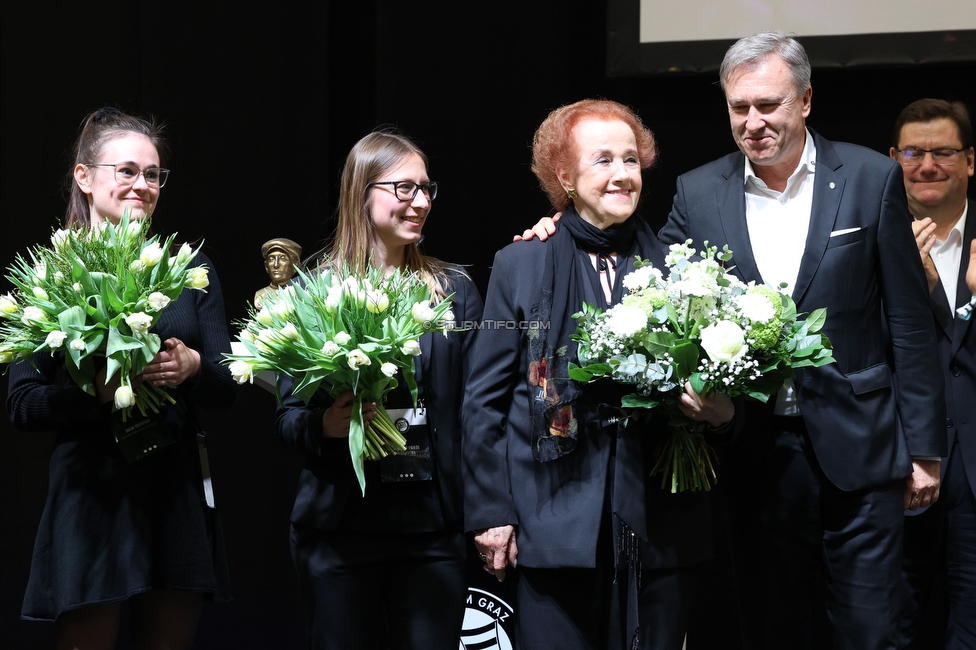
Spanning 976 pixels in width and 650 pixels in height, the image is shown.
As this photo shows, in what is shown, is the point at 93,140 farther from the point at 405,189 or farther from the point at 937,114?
the point at 937,114

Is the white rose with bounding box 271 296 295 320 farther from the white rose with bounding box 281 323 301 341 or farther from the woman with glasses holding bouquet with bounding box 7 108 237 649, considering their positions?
the woman with glasses holding bouquet with bounding box 7 108 237 649

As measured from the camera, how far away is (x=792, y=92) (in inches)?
97.7

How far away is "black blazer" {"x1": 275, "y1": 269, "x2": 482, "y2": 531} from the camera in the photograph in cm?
233

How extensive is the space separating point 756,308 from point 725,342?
0.12 metres

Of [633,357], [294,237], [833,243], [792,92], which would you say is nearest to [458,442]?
[633,357]

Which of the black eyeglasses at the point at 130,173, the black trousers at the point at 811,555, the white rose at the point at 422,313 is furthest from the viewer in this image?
the black eyeglasses at the point at 130,173

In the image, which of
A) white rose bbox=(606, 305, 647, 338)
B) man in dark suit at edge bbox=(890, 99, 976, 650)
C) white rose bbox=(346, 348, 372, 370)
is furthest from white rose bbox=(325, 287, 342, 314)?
man in dark suit at edge bbox=(890, 99, 976, 650)

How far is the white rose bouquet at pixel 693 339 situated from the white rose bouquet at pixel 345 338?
38cm

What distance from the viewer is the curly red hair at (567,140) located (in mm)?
2467

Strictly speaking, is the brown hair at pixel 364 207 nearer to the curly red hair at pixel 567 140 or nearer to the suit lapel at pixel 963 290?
the curly red hair at pixel 567 140

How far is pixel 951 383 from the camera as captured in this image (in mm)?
2873

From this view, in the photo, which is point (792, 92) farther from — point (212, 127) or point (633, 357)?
point (212, 127)

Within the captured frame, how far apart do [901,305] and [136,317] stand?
179 centimetres

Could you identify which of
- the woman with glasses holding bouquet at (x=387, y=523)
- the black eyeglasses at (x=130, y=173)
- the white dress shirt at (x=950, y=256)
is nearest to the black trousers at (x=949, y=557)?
the white dress shirt at (x=950, y=256)
